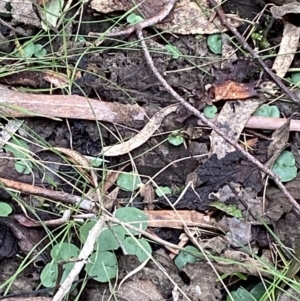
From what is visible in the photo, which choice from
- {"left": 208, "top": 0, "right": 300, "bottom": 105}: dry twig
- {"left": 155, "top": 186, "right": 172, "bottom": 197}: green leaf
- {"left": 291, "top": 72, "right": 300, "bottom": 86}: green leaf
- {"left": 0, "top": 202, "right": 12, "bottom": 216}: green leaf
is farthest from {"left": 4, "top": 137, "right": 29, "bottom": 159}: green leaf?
{"left": 291, "top": 72, "right": 300, "bottom": 86}: green leaf

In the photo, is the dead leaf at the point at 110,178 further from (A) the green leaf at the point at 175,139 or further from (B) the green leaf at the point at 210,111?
(B) the green leaf at the point at 210,111

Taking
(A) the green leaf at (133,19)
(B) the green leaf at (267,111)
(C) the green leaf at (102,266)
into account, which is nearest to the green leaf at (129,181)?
(C) the green leaf at (102,266)

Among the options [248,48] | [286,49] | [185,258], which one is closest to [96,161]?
[185,258]

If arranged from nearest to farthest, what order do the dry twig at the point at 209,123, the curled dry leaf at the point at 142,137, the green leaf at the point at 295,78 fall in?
the dry twig at the point at 209,123, the curled dry leaf at the point at 142,137, the green leaf at the point at 295,78

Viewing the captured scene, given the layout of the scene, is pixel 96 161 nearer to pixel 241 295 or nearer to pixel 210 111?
pixel 210 111

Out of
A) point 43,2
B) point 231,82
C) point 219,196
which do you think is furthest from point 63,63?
point 219,196

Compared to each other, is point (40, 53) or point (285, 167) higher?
point (40, 53)
